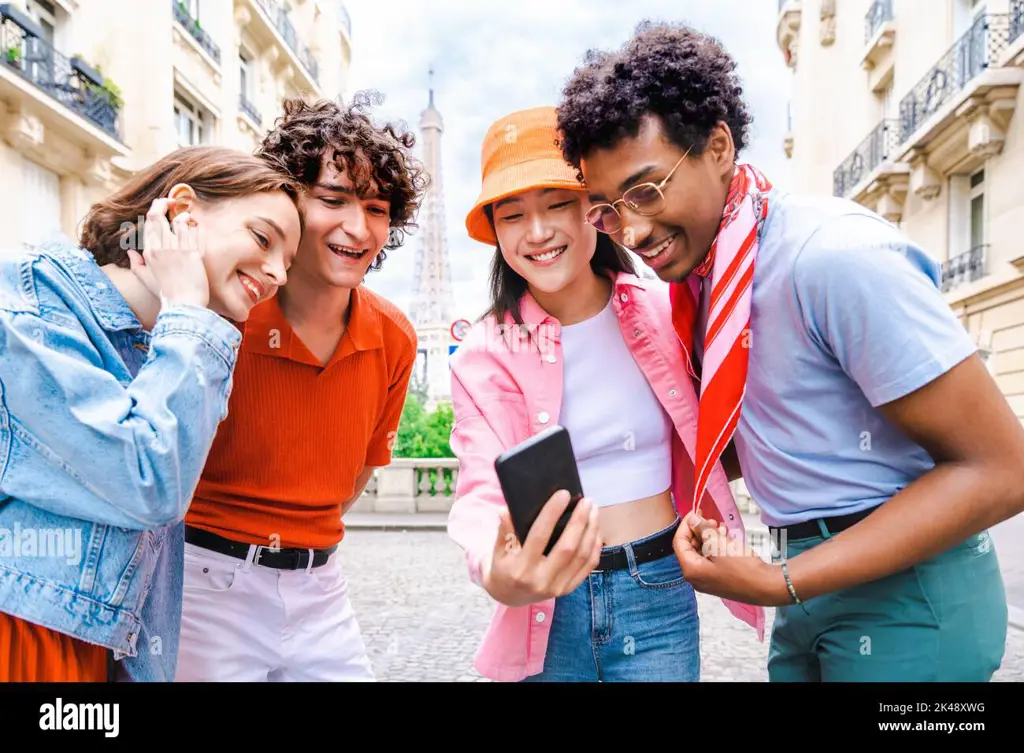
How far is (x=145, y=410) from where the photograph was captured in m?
1.24

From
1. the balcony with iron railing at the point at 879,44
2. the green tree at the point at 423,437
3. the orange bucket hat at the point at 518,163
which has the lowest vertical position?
the orange bucket hat at the point at 518,163

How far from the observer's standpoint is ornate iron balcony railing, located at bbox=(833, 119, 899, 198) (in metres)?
14.9

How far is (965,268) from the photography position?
41.8 feet

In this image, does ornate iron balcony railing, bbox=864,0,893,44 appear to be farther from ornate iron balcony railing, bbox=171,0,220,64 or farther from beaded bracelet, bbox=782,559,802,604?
beaded bracelet, bbox=782,559,802,604

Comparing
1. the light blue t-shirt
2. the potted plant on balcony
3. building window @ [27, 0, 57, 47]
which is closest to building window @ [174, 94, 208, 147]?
Answer: the potted plant on balcony

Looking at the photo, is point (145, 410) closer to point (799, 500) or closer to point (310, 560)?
point (310, 560)

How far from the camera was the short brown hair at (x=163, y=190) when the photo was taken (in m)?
1.58

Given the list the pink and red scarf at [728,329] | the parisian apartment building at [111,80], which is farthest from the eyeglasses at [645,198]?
the parisian apartment building at [111,80]

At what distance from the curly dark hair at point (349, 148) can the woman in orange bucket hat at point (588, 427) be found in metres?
0.35

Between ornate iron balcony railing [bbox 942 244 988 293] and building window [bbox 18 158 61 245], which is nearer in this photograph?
building window [bbox 18 158 61 245]

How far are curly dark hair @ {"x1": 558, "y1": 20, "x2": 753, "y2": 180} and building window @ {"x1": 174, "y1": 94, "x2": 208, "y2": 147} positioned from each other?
40.8 ft

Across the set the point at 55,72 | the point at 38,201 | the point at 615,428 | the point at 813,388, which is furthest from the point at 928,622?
the point at 55,72

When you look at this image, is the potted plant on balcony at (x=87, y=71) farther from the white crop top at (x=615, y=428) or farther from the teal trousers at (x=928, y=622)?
the teal trousers at (x=928, y=622)
